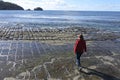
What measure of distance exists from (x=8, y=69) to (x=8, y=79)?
2.02 metres

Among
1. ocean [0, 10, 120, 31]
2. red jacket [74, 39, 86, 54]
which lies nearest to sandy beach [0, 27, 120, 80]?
red jacket [74, 39, 86, 54]

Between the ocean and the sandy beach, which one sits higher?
the sandy beach

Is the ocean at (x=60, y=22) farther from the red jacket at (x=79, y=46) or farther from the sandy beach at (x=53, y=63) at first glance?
the red jacket at (x=79, y=46)

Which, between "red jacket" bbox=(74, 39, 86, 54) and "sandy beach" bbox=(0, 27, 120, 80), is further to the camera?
"red jacket" bbox=(74, 39, 86, 54)

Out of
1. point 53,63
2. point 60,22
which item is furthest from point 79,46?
point 60,22

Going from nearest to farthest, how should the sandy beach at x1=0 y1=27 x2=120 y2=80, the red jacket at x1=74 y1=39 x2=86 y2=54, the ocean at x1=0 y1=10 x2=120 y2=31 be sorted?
the sandy beach at x1=0 y1=27 x2=120 y2=80, the red jacket at x1=74 y1=39 x2=86 y2=54, the ocean at x1=0 y1=10 x2=120 y2=31

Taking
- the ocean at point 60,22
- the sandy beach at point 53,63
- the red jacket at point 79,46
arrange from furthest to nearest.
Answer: the ocean at point 60,22 < the red jacket at point 79,46 < the sandy beach at point 53,63

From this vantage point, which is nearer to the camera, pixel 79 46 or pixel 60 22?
pixel 79 46

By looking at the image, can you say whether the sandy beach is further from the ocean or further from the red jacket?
the ocean

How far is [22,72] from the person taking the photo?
16.0 metres

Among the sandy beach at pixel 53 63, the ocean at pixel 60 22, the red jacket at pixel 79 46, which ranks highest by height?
the red jacket at pixel 79 46

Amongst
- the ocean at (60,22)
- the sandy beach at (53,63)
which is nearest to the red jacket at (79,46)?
the sandy beach at (53,63)

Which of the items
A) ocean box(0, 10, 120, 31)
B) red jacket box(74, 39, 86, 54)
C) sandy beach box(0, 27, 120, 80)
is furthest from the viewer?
ocean box(0, 10, 120, 31)

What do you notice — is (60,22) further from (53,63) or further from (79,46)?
(79,46)
